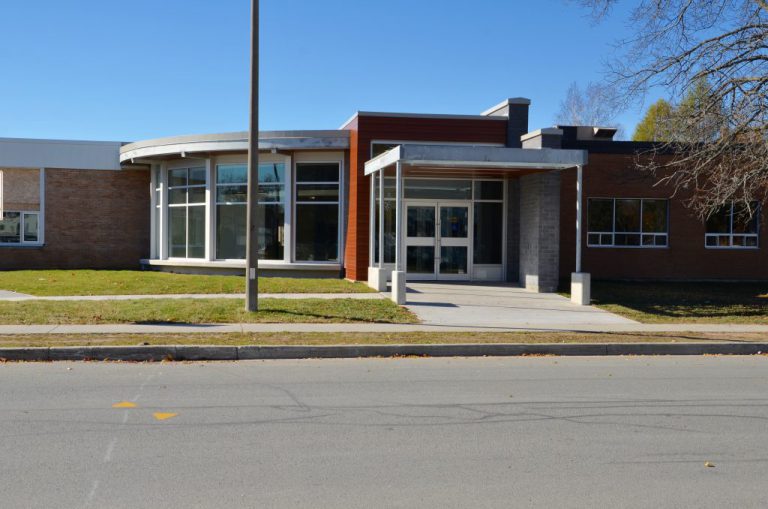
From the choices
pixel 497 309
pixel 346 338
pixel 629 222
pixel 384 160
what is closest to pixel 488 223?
pixel 629 222

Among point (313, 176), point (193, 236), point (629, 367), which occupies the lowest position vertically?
point (629, 367)

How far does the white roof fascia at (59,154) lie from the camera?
26.2 m

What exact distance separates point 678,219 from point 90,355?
Result: 18867mm

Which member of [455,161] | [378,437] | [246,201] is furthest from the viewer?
[246,201]

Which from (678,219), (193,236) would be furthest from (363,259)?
(678,219)

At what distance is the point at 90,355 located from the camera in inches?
428

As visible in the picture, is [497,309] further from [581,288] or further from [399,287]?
[581,288]

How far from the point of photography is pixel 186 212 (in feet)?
80.5

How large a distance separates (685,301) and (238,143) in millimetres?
13193

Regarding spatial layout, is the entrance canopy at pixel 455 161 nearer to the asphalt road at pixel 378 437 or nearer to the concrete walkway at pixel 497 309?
the concrete walkway at pixel 497 309

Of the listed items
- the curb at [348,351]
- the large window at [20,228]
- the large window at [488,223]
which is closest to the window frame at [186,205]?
the large window at [20,228]

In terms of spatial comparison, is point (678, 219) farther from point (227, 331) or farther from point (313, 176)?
point (227, 331)

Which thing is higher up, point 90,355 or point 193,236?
point 193,236

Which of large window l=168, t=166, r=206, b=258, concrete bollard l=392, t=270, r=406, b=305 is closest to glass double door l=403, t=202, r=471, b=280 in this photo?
concrete bollard l=392, t=270, r=406, b=305
